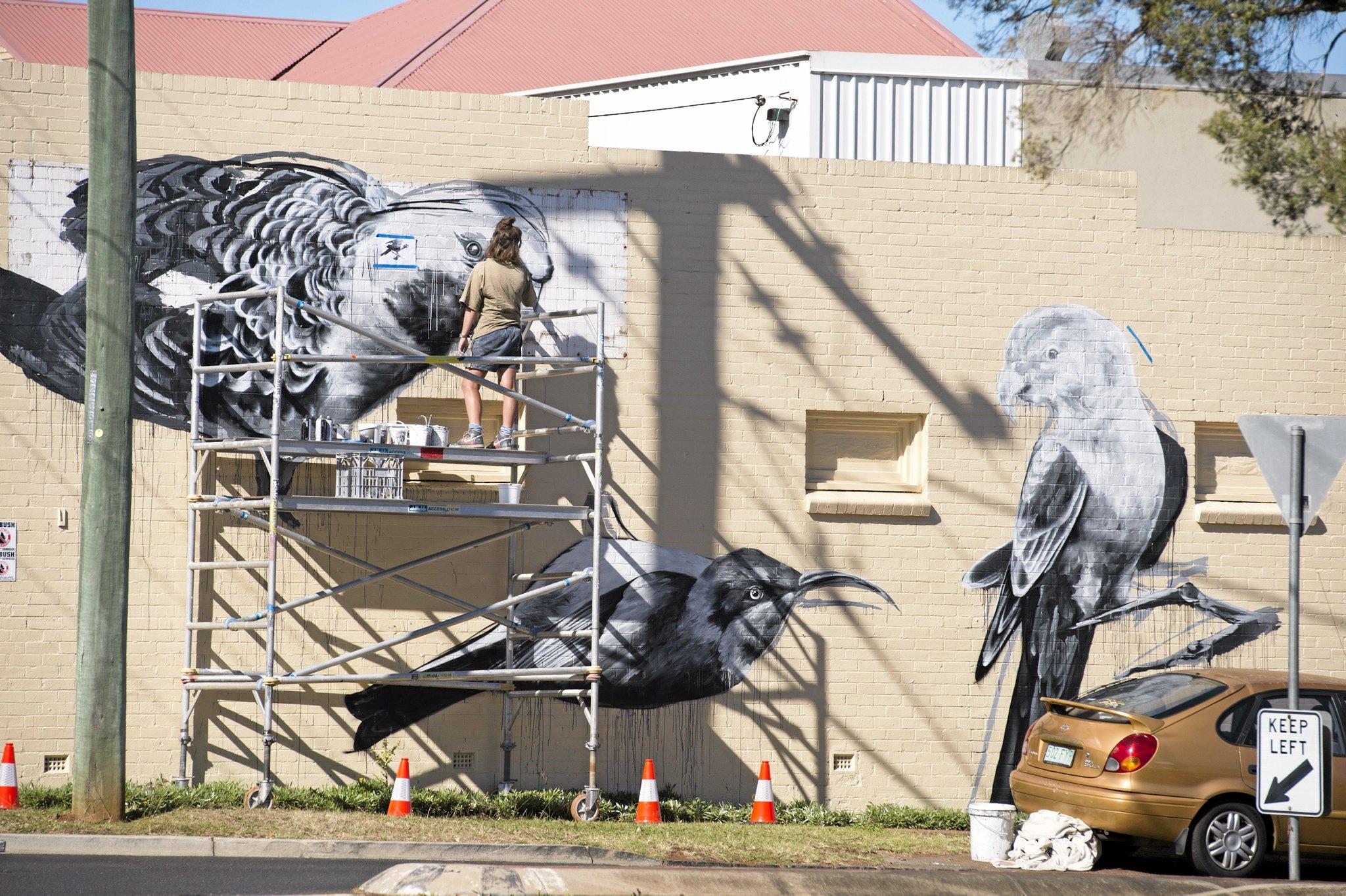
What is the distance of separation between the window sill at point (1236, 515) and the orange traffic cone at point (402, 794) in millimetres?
7092

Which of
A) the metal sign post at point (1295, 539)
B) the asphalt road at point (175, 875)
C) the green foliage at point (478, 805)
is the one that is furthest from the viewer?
the green foliage at point (478, 805)

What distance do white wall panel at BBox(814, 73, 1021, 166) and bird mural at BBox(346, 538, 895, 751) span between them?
242 inches

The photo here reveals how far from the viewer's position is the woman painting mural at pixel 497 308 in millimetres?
11047

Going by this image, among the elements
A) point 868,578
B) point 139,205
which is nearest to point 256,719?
point 139,205

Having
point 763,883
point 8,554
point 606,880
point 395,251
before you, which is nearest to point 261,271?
point 395,251

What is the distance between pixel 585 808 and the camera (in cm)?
1080

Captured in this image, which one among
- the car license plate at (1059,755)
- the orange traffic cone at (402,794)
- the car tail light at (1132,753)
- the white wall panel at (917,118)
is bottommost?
the orange traffic cone at (402,794)

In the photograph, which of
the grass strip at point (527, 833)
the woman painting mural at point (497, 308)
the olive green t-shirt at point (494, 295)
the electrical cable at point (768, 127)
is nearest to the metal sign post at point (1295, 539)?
the grass strip at point (527, 833)

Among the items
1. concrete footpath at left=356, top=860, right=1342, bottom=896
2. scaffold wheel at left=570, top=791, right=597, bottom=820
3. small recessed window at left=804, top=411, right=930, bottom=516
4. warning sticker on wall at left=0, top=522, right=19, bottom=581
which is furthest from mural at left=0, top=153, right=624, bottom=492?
concrete footpath at left=356, top=860, right=1342, bottom=896

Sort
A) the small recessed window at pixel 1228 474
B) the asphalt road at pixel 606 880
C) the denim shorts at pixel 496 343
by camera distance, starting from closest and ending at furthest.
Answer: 1. the asphalt road at pixel 606 880
2. the denim shorts at pixel 496 343
3. the small recessed window at pixel 1228 474

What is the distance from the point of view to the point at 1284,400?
12805 mm

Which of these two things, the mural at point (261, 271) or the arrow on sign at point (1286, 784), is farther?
the mural at point (261, 271)

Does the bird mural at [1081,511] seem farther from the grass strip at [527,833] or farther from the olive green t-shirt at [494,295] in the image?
the olive green t-shirt at [494,295]

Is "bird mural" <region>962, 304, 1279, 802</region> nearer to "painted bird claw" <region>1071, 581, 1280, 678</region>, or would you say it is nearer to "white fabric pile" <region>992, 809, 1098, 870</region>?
"painted bird claw" <region>1071, 581, 1280, 678</region>
